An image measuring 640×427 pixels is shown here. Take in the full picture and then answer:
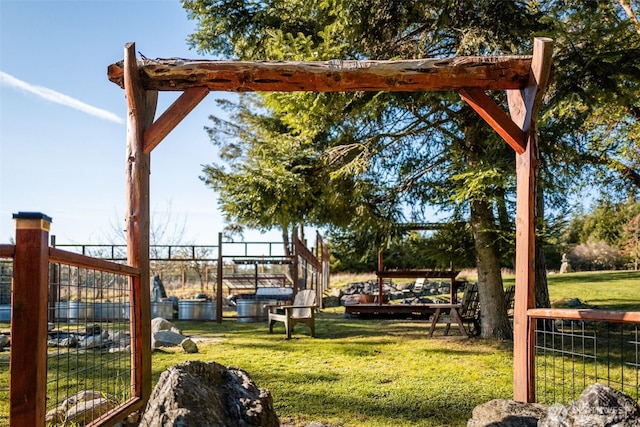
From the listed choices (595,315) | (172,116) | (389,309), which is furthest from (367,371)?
(389,309)

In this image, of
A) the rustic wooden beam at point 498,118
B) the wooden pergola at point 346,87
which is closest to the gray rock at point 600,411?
the wooden pergola at point 346,87

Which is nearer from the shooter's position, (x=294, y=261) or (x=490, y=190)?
(x=490, y=190)

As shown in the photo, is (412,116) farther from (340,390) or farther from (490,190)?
(340,390)

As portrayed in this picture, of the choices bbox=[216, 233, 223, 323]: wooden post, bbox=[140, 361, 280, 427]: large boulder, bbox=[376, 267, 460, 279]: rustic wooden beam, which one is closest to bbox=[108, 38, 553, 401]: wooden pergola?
bbox=[140, 361, 280, 427]: large boulder

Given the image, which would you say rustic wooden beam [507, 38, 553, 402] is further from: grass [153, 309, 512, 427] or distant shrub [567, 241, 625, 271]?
distant shrub [567, 241, 625, 271]

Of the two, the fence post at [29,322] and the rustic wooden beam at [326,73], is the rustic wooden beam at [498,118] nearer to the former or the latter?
the rustic wooden beam at [326,73]

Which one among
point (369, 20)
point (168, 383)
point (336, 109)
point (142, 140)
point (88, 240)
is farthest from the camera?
point (88, 240)

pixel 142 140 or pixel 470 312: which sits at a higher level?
pixel 142 140

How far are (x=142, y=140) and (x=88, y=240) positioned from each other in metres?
15.8

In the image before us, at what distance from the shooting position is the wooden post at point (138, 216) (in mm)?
4057

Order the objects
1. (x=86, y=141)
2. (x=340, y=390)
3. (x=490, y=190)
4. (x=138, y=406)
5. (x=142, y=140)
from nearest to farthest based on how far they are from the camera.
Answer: (x=138, y=406), (x=142, y=140), (x=340, y=390), (x=490, y=190), (x=86, y=141)

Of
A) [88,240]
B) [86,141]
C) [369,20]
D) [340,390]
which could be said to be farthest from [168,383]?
[88,240]

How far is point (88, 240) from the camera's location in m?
18.6

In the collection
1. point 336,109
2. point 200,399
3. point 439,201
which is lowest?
point 200,399
